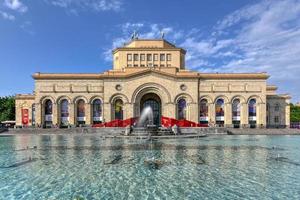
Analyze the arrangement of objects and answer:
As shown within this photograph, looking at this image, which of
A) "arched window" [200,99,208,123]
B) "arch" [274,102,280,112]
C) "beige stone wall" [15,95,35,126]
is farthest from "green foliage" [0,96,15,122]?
"arch" [274,102,280,112]

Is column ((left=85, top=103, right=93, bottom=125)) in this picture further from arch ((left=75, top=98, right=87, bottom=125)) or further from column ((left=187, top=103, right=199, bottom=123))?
column ((left=187, top=103, right=199, bottom=123))

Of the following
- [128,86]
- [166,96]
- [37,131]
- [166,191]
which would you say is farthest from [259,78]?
[166,191]

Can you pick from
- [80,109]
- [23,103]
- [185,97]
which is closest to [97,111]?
[80,109]

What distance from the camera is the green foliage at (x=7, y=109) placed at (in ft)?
227

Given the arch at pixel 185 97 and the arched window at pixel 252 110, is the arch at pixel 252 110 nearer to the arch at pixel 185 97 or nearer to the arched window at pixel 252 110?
the arched window at pixel 252 110

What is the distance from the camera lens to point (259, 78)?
181ft

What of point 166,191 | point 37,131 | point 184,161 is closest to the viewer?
point 166,191

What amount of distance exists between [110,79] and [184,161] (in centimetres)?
4051

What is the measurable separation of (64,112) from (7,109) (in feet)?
76.0

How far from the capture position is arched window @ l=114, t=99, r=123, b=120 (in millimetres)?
54075

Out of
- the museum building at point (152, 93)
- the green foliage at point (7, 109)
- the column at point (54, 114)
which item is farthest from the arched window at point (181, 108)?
the green foliage at point (7, 109)

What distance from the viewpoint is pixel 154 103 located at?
5888 centimetres

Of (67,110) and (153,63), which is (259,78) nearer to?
(153,63)

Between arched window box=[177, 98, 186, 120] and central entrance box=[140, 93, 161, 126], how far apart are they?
4.81 m
